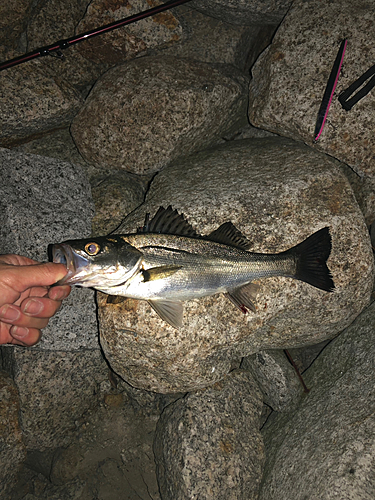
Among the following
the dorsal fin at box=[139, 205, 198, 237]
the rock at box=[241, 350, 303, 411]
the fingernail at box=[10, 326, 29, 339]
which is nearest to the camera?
the dorsal fin at box=[139, 205, 198, 237]

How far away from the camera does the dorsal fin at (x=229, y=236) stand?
14.4 feet

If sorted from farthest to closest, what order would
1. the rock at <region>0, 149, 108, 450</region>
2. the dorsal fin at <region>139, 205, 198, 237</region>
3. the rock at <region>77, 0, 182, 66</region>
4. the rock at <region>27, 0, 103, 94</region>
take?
1. the rock at <region>27, 0, 103, 94</region>
2. the rock at <region>77, 0, 182, 66</region>
3. the rock at <region>0, 149, 108, 450</region>
4. the dorsal fin at <region>139, 205, 198, 237</region>

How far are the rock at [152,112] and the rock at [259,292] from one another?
0.87 meters

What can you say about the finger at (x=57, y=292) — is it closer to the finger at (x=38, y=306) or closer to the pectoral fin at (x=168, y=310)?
the finger at (x=38, y=306)

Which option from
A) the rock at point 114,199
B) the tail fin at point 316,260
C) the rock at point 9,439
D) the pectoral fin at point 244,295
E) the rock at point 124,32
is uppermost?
the rock at point 124,32

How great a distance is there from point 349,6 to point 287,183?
2.80 meters

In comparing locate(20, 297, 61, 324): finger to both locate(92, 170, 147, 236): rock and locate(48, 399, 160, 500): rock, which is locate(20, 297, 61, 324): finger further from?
locate(48, 399, 160, 500): rock

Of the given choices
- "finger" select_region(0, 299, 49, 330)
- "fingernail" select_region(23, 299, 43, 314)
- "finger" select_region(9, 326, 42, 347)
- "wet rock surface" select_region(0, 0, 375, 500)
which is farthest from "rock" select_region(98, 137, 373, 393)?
"finger" select_region(9, 326, 42, 347)

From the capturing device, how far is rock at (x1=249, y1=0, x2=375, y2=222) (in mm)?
5238

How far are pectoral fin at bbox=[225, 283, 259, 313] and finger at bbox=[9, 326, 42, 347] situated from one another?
8.75 feet

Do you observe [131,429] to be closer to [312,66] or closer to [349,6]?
[312,66]

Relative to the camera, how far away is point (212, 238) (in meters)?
4.38

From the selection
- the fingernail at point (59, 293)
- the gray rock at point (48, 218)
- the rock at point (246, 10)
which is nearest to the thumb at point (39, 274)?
the fingernail at point (59, 293)

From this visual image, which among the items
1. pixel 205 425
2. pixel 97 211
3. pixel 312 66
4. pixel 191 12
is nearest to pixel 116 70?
pixel 191 12
